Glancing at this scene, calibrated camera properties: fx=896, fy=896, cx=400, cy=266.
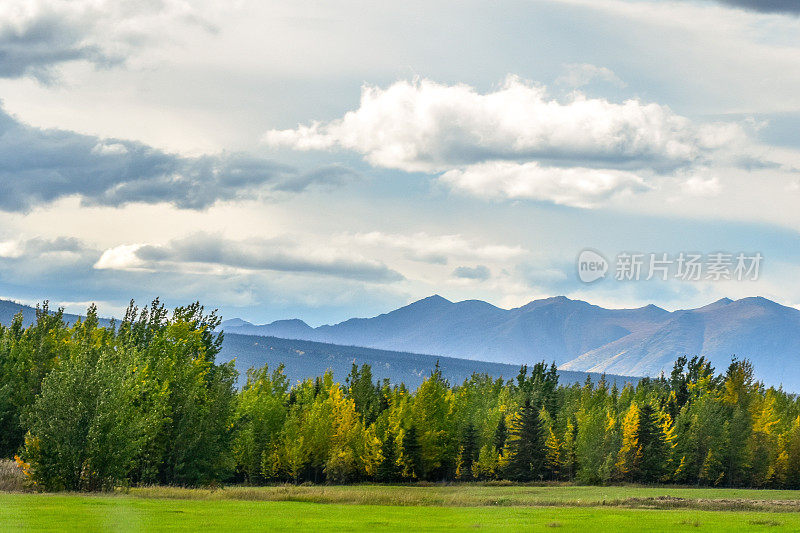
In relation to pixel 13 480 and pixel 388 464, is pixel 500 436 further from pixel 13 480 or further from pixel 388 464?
pixel 13 480

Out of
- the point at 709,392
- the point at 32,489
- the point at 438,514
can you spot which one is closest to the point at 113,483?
the point at 32,489

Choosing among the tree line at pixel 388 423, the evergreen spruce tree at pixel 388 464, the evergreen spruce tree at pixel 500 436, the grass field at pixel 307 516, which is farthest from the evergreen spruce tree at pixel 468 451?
the grass field at pixel 307 516

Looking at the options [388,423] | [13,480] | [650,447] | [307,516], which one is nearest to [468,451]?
[388,423]

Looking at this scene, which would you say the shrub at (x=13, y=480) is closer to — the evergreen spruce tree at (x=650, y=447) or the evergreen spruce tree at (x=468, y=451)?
the evergreen spruce tree at (x=468, y=451)

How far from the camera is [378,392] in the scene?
6063 inches

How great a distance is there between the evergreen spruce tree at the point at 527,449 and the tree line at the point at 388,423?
0.18 metres

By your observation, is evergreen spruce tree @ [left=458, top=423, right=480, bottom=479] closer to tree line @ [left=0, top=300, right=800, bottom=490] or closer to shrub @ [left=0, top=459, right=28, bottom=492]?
tree line @ [left=0, top=300, right=800, bottom=490]

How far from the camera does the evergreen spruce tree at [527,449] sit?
444ft

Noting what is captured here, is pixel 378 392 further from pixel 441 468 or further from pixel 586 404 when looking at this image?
pixel 586 404

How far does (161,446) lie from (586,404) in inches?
3677

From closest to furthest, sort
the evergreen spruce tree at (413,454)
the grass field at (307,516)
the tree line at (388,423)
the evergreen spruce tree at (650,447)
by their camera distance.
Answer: the grass field at (307,516) < the tree line at (388,423) < the evergreen spruce tree at (650,447) < the evergreen spruce tree at (413,454)

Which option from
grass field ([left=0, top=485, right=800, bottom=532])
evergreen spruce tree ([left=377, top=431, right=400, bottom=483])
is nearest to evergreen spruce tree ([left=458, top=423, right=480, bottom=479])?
evergreen spruce tree ([left=377, top=431, right=400, bottom=483])

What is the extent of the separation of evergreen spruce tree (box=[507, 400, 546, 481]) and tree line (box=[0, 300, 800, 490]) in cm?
18

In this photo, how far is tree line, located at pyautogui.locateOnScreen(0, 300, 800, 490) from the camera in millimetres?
87438
